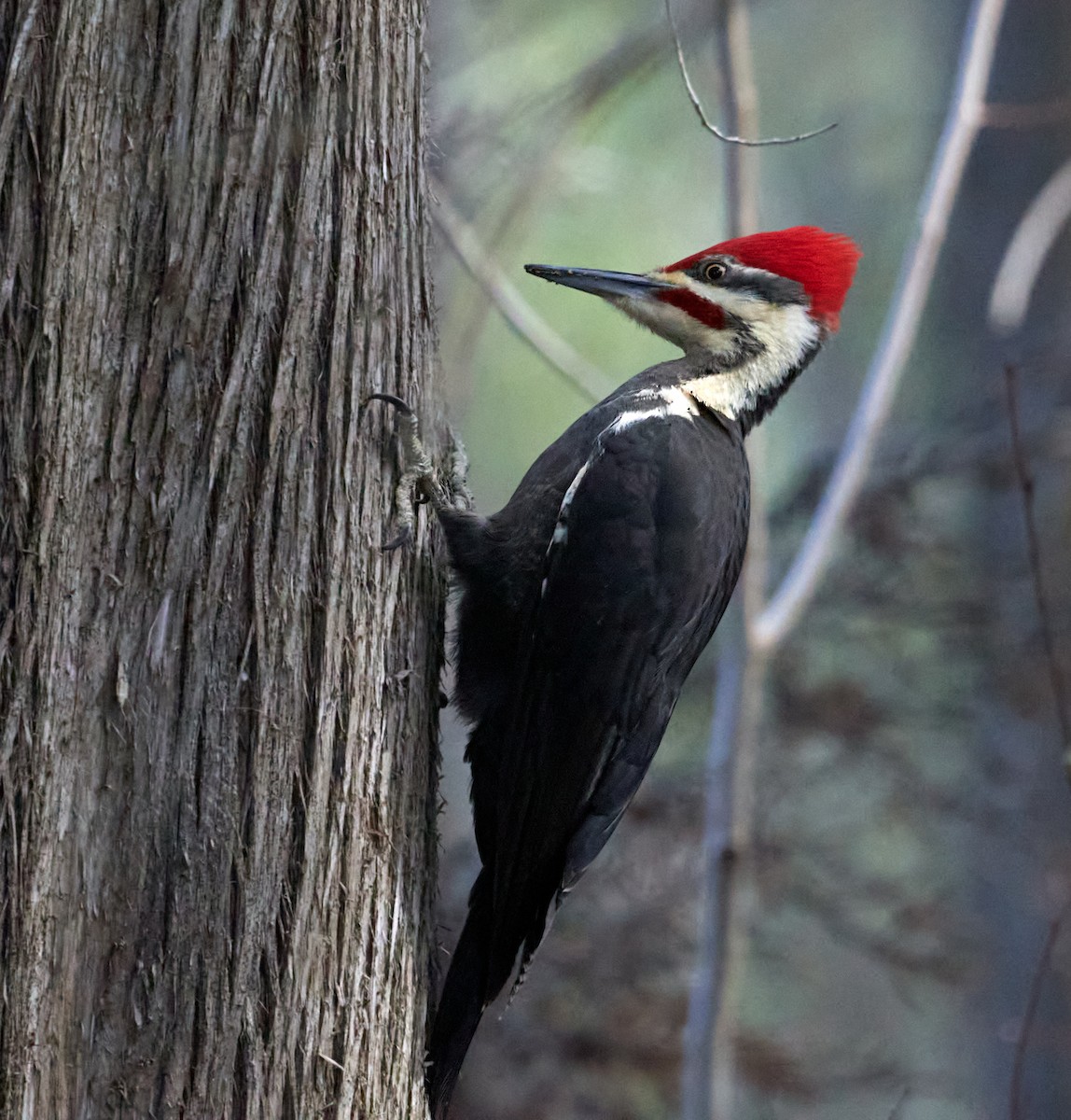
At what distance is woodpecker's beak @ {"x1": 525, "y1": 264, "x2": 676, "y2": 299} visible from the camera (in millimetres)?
2480

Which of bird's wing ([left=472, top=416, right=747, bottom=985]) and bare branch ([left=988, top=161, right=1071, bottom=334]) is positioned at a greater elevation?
bare branch ([left=988, top=161, right=1071, bottom=334])

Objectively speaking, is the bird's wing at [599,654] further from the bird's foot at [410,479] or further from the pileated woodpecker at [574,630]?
the bird's foot at [410,479]

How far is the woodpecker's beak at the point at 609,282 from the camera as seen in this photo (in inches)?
97.7

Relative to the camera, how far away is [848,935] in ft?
13.0

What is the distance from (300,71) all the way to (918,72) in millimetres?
4661

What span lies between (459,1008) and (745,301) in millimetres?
1524

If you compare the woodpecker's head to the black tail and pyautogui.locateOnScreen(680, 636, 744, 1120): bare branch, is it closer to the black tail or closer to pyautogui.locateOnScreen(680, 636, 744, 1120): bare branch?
pyautogui.locateOnScreen(680, 636, 744, 1120): bare branch

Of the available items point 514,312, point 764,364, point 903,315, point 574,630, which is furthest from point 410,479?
point 903,315

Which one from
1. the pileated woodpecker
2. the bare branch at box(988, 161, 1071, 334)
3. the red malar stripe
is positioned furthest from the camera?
the bare branch at box(988, 161, 1071, 334)

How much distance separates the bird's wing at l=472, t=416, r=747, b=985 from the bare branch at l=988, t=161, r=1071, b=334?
1.40m

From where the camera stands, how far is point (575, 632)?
2.19 m

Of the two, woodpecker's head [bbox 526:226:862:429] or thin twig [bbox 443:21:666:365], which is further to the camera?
thin twig [bbox 443:21:666:365]

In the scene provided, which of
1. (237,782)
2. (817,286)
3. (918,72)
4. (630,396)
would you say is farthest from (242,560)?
(918,72)

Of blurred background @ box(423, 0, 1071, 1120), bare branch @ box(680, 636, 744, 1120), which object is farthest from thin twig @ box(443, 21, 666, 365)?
bare branch @ box(680, 636, 744, 1120)
